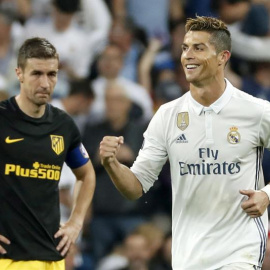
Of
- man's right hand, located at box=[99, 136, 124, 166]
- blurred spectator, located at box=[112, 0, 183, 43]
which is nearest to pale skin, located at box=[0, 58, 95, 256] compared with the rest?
man's right hand, located at box=[99, 136, 124, 166]

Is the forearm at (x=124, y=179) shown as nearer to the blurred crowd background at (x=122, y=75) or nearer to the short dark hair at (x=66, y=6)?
the blurred crowd background at (x=122, y=75)

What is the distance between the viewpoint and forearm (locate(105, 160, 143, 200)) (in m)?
5.43

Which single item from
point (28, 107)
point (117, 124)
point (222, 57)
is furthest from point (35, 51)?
point (117, 124)

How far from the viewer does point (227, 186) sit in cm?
554

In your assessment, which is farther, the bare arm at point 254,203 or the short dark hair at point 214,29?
the short dark hair at point 214,29

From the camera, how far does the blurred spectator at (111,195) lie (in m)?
9.54

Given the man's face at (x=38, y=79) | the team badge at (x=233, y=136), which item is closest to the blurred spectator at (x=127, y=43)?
the man's face at (x=38, y=79)

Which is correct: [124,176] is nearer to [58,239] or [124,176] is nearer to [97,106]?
[58,239]

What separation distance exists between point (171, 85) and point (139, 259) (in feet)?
7.13

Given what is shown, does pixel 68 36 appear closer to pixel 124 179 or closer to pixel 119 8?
pixel 119 8

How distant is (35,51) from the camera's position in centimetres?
602

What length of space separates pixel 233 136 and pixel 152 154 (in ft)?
1.89

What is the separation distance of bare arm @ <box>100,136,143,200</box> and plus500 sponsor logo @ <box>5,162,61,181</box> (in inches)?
22.2

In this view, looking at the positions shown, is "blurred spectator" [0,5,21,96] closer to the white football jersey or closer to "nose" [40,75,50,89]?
"nose" [40,75,50,89]
